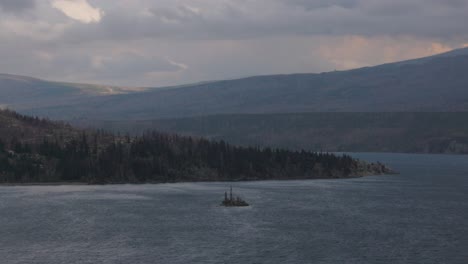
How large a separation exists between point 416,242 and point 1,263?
232ft

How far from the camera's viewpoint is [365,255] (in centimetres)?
12012

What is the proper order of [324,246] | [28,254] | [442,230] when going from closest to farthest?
[28,254] < [324,246] < [442,230]

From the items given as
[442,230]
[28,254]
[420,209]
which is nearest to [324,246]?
[442,230]

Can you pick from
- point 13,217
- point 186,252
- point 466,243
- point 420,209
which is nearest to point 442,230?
point 466,243

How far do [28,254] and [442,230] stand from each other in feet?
261

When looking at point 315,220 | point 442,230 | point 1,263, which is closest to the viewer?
point 1,263

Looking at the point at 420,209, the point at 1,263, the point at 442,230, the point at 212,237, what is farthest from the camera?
the point at 420,209

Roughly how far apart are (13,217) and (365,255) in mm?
84073

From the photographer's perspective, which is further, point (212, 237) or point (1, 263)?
point (212, 237)

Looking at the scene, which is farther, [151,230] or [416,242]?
[151,230]

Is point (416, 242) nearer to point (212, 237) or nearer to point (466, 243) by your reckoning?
point (466, 243)

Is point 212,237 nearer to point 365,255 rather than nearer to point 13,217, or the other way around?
point 365,255

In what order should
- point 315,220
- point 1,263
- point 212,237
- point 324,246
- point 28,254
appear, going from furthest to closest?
point 315,220, point 212,237, point 324,246, point 28,254, point 1,263

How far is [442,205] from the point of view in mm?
199250
